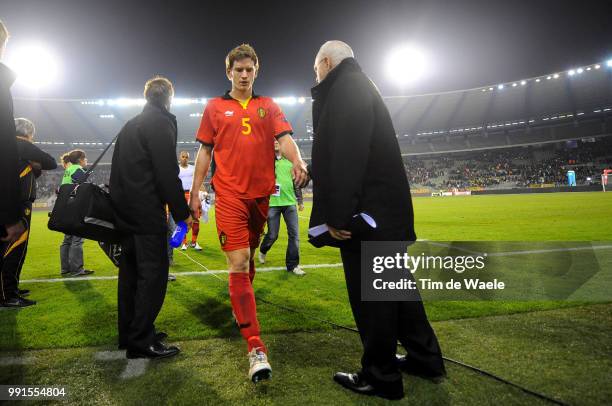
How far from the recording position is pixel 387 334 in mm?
2105

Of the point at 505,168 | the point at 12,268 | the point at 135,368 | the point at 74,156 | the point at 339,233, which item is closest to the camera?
the point at 339,233

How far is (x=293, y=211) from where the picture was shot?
6039mm

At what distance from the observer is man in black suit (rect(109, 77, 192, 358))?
2.84 meters

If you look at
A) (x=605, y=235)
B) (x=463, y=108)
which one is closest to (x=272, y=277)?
(x=605, y=235)

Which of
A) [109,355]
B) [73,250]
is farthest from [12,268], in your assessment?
[109,355]

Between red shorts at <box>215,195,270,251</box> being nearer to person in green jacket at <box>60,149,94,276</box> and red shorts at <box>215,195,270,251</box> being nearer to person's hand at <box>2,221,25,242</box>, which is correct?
person's hand at <box>2,221,25,242</box>

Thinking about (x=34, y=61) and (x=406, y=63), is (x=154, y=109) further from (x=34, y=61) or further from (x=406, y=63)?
(x=406, y=63)

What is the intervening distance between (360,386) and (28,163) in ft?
16.3

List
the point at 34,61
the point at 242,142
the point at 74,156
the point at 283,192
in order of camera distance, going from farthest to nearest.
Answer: the point at 34,61 < the point at 74,156 < the point at 283,192 < the point at 242,142

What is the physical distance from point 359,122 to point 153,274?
206 cm

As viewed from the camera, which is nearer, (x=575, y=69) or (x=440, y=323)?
(x=440, y=323)

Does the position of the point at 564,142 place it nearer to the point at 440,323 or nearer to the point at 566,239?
the point at 566,239

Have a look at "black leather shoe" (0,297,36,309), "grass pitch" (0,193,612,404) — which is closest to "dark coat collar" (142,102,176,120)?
"grass pitch" (0,193,612,404)

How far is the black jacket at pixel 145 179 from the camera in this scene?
2855 millimetres
